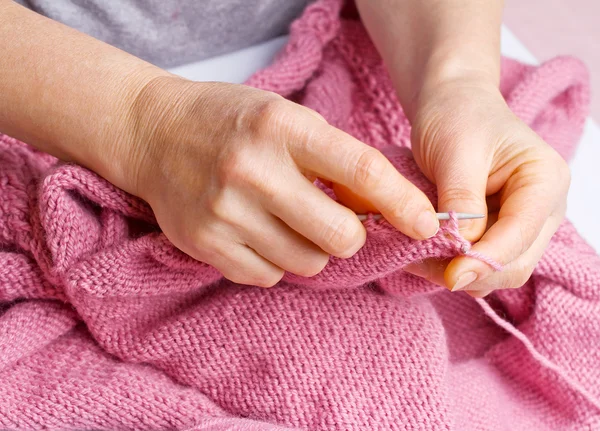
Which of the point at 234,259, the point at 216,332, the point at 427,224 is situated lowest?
the point at 216,332

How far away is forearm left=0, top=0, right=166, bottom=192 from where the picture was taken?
680 millimetres

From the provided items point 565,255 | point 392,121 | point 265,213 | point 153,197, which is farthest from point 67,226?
point 565,255

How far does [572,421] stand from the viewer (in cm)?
81

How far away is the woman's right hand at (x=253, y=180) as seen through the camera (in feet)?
1.90

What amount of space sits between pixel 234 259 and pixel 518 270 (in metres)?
0.31

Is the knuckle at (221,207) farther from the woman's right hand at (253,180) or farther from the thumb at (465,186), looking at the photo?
the thumb at (465,186)

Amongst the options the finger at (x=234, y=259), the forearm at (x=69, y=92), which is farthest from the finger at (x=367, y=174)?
the forearm at (x=69, y=92)

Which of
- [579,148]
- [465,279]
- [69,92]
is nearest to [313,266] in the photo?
[465,279]

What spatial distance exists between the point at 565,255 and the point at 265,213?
42 cm

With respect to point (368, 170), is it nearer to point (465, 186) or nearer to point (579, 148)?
point (465, 186)

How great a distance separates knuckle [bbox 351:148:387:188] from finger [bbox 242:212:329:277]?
10 cm

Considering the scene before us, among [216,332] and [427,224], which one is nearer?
[427,224]

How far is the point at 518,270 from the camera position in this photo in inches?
26.5

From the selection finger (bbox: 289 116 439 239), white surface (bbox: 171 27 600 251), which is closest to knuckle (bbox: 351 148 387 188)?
finger (bbox: 289 116 439 239)
